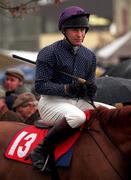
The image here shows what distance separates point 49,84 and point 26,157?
34.5 inches

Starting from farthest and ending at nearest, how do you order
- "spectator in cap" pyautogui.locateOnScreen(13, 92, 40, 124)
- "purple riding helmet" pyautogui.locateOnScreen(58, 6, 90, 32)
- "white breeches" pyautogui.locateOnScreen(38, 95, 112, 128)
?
"spectator in cap" pyautogui.locateOnScreen(13, 92, 40, 124)
"purple riding helmet" pyautogui.locateOnScreen(58, 6, 90, 32)
"white breeches" pyautogui.locateOnScreen(38, 95, 112, 128)

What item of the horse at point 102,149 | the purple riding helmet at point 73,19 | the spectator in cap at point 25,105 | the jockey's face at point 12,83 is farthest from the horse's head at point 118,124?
the jockey's face at point 12,83

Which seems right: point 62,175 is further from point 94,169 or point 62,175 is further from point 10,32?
point 10,32

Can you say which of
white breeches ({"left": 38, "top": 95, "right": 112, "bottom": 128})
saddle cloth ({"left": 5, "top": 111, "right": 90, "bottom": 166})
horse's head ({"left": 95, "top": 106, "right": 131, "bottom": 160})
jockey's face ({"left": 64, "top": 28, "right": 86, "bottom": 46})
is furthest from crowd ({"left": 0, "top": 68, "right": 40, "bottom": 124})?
horse's head ({"left": 95, "top": 106, "right": 131, "bottom": 160})

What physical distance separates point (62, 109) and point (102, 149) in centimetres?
66

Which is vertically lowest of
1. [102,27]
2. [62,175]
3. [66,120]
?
[102,27]

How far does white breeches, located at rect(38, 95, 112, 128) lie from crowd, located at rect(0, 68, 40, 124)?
2.83 m

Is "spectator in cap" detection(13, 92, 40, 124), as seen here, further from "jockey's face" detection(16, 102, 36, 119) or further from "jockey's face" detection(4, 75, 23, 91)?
"jockey's face" detection(4, 75, 23, 91)

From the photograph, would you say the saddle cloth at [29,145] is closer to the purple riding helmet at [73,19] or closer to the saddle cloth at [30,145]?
the saddle cloth at [30,145]

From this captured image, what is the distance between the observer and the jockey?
7480mm

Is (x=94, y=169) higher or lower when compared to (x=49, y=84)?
lower

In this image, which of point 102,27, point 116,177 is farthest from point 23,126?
point 102,27

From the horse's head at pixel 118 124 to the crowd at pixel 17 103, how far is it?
3.32m

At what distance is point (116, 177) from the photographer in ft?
23.3
